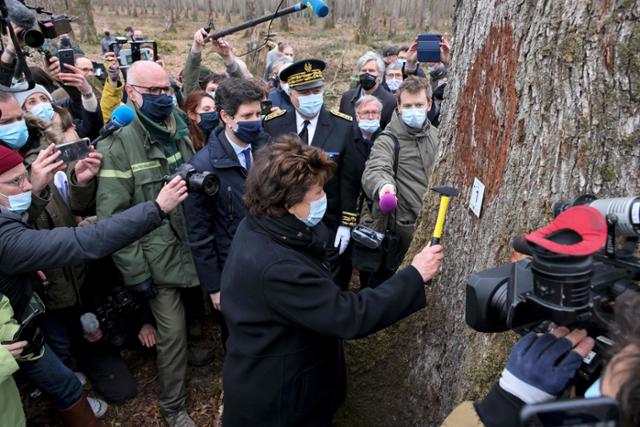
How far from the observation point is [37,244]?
2.34m

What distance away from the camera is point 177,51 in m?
22.1

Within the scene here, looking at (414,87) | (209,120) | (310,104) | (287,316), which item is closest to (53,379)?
(287,316)

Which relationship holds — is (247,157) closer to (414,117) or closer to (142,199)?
(142,199)

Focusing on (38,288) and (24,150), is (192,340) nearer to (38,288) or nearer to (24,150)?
(38,288)

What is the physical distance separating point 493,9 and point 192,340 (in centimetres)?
334

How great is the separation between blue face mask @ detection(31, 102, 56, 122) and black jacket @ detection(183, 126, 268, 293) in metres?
1.23

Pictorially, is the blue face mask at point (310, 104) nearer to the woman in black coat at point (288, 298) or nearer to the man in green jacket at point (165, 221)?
the man in green jacket at point (165, 221)

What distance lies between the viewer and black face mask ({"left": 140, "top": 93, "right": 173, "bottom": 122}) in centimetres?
328

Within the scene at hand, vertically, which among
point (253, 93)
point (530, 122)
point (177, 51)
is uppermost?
point (530, 122)

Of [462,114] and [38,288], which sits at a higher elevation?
[462,114]

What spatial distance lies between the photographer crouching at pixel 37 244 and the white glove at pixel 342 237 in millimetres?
1585

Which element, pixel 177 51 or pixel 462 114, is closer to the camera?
pixel 462 114

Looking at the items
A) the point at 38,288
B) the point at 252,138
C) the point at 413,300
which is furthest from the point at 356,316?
the point at 38,288

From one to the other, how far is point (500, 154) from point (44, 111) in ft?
10.5
